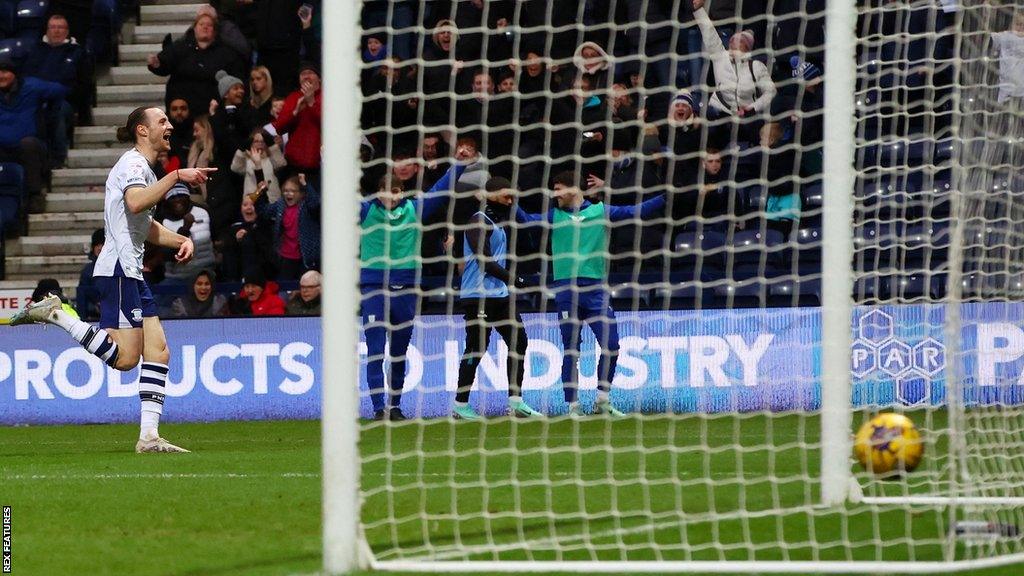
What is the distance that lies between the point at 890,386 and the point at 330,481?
695 centimetres

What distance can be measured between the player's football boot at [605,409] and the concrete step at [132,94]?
7.52 meters

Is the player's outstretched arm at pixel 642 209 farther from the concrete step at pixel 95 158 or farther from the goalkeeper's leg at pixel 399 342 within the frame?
the concrete step at pixel 95 158

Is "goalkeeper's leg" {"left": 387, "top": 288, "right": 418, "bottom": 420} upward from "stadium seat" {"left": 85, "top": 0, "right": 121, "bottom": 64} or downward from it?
downward

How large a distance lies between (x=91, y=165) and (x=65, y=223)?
0.90 metres

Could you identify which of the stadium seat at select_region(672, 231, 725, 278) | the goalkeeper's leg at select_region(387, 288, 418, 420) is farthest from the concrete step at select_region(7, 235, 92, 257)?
the stadium seat at select_region(672, 231, 725, 278)

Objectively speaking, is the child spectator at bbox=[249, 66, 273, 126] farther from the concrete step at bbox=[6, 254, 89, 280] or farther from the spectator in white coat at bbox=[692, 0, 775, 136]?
the spectator in white coat at bbox=[692, 0, 775, 136]

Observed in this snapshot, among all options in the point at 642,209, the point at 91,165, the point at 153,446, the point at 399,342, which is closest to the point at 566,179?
the point at 642,209

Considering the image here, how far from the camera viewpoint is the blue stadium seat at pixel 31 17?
57.5 feet

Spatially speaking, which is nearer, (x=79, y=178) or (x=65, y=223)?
(x=65, y=223)

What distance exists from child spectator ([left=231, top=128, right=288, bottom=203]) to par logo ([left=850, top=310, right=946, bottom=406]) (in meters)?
6.05

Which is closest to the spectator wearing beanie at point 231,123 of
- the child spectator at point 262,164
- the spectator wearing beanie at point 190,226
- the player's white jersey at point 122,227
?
the child spectator at point 262,164

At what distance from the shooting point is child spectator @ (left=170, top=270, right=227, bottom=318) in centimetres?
1355

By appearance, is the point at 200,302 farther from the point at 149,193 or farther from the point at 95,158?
the point at 149,193

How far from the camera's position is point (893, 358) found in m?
11.1
